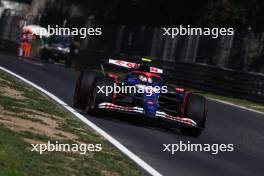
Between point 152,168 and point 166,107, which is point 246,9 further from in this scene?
point 152,168

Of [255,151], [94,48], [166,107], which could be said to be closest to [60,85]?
[166,107]

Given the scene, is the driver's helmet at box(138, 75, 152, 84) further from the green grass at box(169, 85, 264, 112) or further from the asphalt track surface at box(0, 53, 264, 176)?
the green grass at box(169, 85, 264, 112)

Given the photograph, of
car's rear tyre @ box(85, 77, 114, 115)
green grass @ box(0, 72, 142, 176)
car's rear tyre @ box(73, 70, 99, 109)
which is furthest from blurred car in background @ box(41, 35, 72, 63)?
green grass @ box(0, 72, 142, 176)

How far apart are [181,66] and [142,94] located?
53.4 feet

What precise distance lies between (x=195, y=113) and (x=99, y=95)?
1690 mm

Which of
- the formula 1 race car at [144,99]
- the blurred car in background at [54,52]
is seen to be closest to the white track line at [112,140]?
the formula 1 race car at [144,99]

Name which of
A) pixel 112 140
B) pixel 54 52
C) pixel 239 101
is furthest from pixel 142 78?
pixel 54 52

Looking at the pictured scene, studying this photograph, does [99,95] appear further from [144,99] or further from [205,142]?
[205,142]

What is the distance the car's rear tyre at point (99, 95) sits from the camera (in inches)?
571

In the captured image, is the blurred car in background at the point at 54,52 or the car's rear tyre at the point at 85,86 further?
the blurred car in background at the point at 54,52

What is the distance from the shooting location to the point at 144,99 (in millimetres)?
14367

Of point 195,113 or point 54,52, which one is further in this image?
point 54,52

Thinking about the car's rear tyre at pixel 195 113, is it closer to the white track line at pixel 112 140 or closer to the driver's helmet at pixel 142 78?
the driver's helmet at pixel 142 78

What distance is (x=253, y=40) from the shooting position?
28859mm
